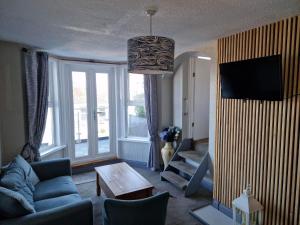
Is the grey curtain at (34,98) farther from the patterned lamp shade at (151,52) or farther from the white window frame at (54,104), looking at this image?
the patterned lamp shade at (151,52)

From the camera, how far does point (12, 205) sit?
5.99ft

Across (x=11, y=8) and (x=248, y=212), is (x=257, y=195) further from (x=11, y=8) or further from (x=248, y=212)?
(x=11, y=8)

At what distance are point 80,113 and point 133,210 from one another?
3.13 m

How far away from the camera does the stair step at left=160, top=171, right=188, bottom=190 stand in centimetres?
338

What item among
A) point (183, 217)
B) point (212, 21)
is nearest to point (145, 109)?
point (183, 217)

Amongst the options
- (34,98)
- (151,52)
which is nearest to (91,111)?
(34,98)

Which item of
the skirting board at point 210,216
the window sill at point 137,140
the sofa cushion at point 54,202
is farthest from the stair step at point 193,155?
the sofa cushion at point 54,202

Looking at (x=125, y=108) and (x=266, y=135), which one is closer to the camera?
(x=266, y=135)

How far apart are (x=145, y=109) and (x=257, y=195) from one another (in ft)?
8.89

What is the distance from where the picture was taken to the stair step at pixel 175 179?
3381mm

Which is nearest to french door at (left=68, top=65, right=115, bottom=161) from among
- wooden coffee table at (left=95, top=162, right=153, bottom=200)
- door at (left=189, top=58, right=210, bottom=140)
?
wooden coffee table at (left=95, top=162, right=153, bottom=200)

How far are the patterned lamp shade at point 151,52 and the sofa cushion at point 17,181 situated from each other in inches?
70.0

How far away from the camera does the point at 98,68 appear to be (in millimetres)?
4621

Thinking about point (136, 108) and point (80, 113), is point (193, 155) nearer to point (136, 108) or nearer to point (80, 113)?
point (136, 108)
